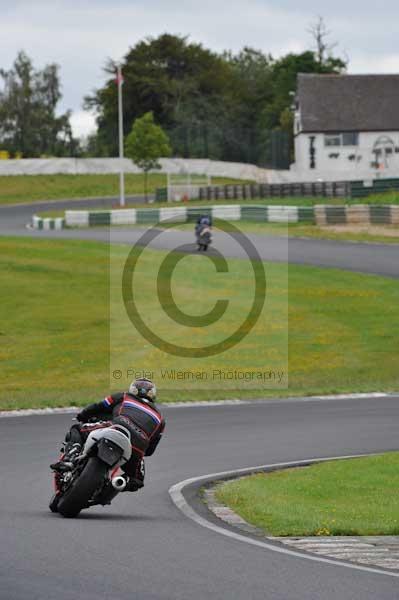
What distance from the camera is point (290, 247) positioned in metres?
43.6

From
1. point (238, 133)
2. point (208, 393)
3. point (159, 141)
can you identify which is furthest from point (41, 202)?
point (208, 393)

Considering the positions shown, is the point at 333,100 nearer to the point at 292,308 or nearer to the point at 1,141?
the point at 1,141

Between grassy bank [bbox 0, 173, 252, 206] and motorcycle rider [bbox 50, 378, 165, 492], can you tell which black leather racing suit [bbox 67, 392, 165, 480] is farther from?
grassy bank [bbox 0, 173, 252, 206]

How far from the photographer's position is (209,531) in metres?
9.95

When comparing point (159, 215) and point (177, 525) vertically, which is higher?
point (159, 215)

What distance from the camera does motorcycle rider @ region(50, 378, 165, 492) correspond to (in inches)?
435

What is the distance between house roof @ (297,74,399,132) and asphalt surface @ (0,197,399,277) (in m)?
39.4

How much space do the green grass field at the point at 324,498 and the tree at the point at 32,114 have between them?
104 metres

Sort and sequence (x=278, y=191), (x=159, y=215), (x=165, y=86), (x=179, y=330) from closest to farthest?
(x=179, y=330) < (x=159, y=215) < (x=278, y=191) < (x=165, y=86)

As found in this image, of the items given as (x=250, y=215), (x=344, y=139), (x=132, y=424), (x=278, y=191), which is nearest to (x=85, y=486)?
(x=132, y=424)

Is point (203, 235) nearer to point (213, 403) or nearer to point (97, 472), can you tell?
point (213, 403)

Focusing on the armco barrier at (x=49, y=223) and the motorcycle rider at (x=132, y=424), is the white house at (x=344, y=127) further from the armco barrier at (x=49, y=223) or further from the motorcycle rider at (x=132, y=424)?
the motorcycle rider at (x=132, y=424)


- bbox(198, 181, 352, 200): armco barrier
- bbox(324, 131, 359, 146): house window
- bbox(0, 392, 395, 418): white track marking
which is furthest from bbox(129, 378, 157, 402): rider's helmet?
bbox(324, 131, 359, 146): house window

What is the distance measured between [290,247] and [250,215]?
10.7 meters
